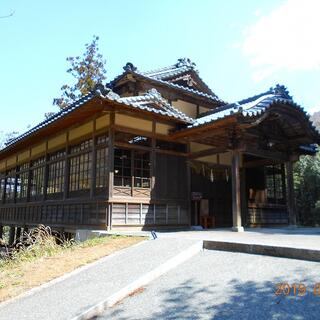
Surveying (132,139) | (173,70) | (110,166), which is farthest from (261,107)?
(173,70)

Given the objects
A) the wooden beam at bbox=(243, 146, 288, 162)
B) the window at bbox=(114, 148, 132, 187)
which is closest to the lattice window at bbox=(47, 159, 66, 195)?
the window at bbox=(114, 148, 132, 187)

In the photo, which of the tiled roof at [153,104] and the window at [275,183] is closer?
the tiled roof at [153,104]

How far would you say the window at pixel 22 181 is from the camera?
1817 cm

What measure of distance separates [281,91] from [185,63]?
18.0 feet

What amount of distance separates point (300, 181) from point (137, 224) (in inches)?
742

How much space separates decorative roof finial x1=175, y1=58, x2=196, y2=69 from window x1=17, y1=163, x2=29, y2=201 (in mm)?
9275

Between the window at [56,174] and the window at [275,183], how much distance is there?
30.8ft

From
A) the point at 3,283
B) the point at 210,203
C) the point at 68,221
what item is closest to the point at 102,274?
the point at 3,283

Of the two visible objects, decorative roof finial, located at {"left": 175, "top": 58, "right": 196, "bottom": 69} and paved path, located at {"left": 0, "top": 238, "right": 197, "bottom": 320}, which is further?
decorative roof finial, located at {"left": 175, "top": 58, "right": 196, "bottom": 69}

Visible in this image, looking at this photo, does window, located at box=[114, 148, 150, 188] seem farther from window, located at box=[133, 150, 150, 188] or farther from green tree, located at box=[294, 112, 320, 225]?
green tree, located at box=[294, 112, 320, 225]

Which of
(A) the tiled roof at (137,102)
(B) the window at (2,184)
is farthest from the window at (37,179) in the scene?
(B) the window at (2,184)

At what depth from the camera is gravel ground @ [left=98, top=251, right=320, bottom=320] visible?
416cm

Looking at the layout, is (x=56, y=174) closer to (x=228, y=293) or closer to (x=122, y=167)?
(x=122, y=167)

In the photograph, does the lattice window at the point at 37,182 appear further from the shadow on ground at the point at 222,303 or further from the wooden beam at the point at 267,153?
the shadow on ground at the point at 222,303
